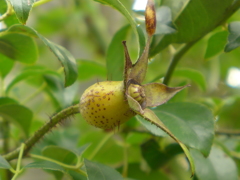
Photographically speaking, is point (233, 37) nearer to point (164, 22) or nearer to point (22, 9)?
point (164, 22)

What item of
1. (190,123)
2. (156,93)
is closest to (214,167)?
(190,123)

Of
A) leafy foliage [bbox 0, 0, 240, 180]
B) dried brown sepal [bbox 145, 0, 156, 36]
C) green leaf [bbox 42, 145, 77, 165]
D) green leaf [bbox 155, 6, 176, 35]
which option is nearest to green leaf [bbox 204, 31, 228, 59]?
leafy foliage [bbox 0, 0, 240, 180]

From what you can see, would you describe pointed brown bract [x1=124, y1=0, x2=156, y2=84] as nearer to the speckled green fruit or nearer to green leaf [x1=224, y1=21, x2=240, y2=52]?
the speckled green fruit

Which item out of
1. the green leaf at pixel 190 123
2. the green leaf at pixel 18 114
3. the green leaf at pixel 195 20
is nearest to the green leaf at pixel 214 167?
the green leaf at pixel 190 123

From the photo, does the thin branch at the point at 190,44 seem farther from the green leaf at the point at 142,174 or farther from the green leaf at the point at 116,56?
the green leaf at the point at 142,174

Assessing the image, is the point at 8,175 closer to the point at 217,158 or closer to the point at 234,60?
the point at 217,158

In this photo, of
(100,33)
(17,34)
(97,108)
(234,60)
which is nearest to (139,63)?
(97,108)

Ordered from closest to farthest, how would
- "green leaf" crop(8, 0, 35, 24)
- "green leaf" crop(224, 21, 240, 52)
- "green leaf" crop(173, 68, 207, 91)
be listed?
"green leaf" crop(8, 0, 35, 24)
"green leaf" crop(224, 21, 240, 52)
"green leaf" crop(173, 68, 207, 91)
